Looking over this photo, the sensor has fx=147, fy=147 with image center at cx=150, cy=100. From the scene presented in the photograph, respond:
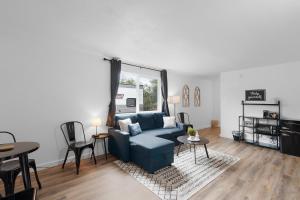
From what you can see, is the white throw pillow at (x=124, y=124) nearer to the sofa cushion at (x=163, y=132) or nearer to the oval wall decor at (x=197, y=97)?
the sofa cushion at (x=163, y=132)

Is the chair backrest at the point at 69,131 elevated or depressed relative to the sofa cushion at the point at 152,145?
elevated

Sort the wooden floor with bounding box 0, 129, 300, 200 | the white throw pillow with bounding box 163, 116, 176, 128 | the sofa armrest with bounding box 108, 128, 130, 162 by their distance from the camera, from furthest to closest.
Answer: the white throw pillow with bounding box 163, 116, 176, 128 → the sofa armrest with bounding box 108, 128, 130, 162 → the wooden floor with bounding box 0, 129, 300, 200

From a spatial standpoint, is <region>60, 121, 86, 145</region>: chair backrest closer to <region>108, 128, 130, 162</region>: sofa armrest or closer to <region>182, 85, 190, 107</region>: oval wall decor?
<region>108, 128, 130, 162</region>: sofa armrest

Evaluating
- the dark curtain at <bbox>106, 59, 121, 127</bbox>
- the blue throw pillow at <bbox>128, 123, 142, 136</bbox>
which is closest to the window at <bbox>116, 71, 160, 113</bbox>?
the dark curtain at <bbox>106, 59, 121, 127</bbox>

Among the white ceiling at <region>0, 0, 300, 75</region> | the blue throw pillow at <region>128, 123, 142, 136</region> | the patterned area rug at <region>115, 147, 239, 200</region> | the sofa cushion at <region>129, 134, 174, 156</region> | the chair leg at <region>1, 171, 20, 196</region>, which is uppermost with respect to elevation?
the white ceiling at <region>0, 0, 300, 75</region>

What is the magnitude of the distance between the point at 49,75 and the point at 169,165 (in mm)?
3057

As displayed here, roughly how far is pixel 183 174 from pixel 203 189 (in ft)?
1.54

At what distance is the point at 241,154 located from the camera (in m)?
3.69

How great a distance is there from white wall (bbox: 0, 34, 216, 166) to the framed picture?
4.35 metres

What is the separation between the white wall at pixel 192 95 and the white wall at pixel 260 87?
1.32 m

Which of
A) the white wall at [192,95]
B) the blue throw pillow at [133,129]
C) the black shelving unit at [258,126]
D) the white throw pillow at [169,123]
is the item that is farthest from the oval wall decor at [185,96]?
the blue throw pillow at [133,129]

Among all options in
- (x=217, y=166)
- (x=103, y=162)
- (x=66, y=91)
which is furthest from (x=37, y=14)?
(x=217, y=166)

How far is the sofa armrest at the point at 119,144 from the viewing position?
3.12 m

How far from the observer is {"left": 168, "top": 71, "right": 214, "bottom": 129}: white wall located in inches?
224
